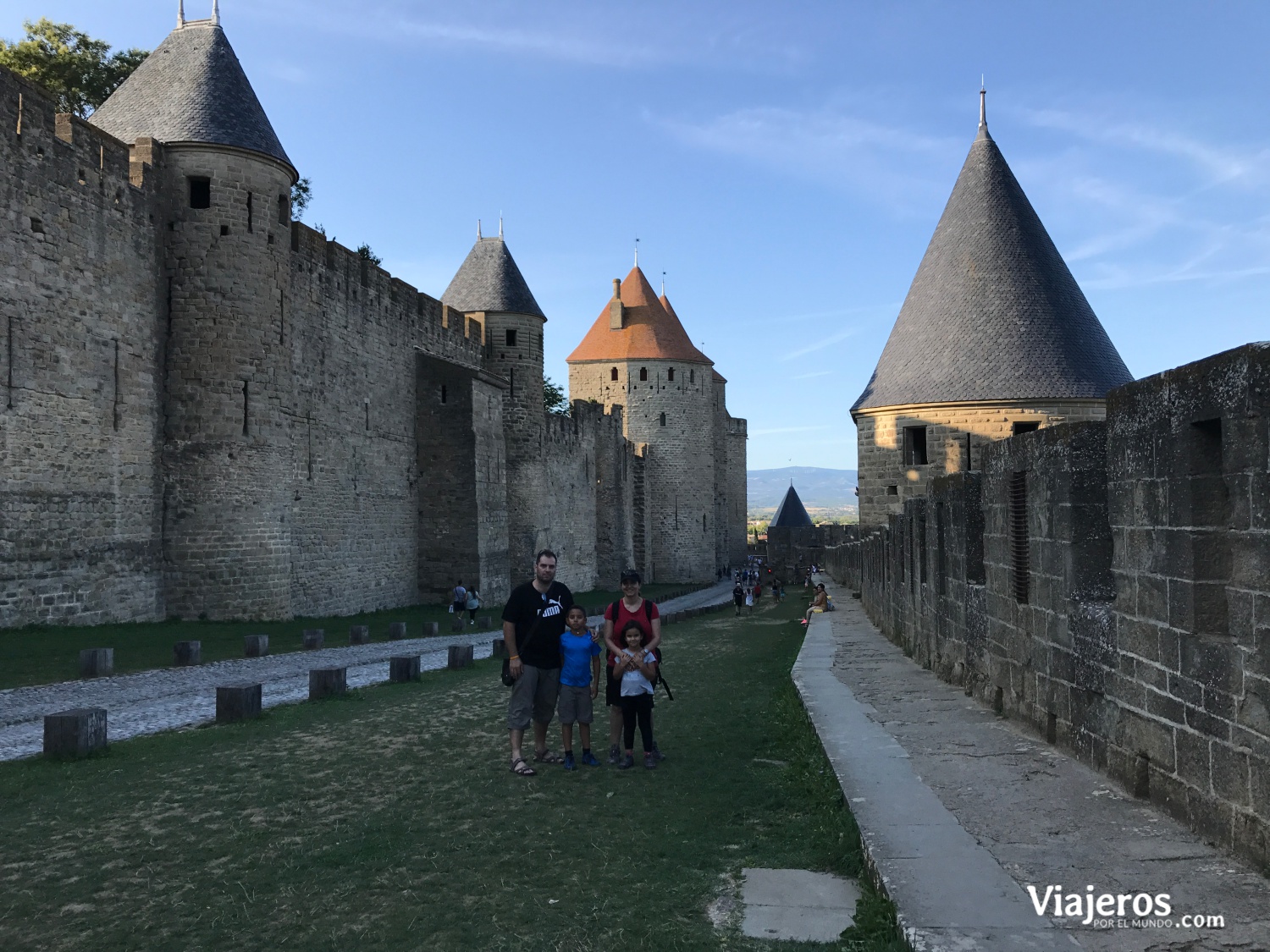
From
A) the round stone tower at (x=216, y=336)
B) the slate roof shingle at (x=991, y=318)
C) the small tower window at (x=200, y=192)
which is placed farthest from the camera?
the slate roof shingle at (x=991, y=318)

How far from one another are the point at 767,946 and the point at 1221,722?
1.94 metres

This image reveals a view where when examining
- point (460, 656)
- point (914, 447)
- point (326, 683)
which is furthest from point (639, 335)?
point (326, 683)

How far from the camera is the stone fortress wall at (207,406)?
47.4 ft

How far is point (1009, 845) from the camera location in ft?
13.0

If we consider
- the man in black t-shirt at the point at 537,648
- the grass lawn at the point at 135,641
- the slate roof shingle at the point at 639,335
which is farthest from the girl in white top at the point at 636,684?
the slate roof shingle at the point at 639,335

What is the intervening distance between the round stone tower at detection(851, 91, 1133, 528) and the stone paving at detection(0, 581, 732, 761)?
12.1 meters

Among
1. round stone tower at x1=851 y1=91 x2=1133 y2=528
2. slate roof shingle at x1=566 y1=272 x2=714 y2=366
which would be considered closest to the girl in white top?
round stone tower at x1=851 y1=91 x2=1133 y2=528

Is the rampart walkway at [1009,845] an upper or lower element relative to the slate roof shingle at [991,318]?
lower

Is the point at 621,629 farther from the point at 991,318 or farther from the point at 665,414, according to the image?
the point at 665,414

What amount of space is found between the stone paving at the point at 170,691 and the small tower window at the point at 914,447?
1203cm

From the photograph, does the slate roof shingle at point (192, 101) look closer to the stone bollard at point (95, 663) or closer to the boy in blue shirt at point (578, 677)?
the stone bollard at point (95, 663)

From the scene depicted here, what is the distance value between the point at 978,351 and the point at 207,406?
15791 mm

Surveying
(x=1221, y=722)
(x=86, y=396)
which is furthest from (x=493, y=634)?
(x=1221, y=722)

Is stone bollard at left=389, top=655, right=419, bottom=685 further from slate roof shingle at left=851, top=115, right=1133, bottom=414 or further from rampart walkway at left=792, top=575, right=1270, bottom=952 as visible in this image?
slate roof shingle at left=851, top=115, right=1133, bottom=414
